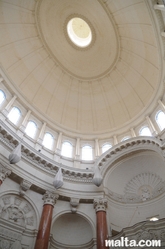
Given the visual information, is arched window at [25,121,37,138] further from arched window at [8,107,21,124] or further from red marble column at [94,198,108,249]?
red marble column at [94,198,108,249]

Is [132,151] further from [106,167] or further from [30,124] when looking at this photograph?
[30,124]

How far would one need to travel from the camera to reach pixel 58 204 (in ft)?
56.1

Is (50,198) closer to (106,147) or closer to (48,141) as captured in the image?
(48,141)

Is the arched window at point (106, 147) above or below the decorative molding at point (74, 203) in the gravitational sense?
above

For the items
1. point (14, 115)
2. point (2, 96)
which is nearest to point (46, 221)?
point (14, 115)

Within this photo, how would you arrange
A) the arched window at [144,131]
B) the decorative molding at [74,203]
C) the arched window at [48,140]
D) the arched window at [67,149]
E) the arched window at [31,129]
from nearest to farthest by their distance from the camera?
the decorative molding at [74,203] → the arched window at [31,129] → the arched window at [144,131] → the arched window at [48,140] → the arched window at [67,149]

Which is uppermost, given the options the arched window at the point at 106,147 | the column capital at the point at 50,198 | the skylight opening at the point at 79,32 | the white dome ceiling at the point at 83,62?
the skylight opening at the point at 79,32

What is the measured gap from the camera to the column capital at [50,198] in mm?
15914

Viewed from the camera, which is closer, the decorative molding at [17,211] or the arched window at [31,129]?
the decorative molding at [17,211]

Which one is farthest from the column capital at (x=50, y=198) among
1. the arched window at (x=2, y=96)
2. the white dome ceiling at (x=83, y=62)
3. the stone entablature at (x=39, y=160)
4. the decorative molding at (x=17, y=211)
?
the arched window at (x=2, y=96)

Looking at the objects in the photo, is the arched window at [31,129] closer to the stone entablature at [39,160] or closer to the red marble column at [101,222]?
the stone entablature at [39,160]

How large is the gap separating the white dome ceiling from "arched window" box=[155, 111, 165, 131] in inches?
74.8

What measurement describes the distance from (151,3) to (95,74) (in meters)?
12.4

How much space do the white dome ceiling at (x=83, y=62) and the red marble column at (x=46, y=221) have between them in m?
9.51
